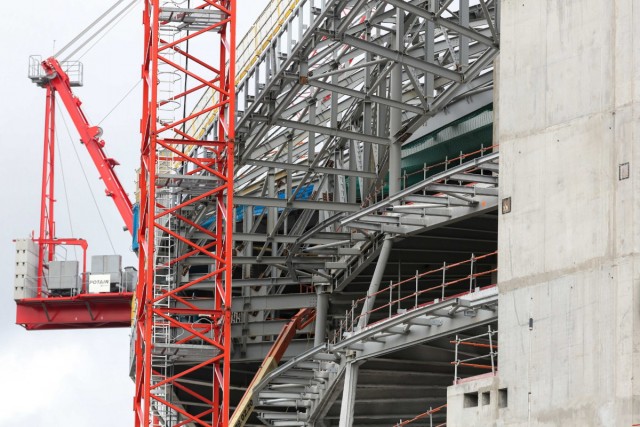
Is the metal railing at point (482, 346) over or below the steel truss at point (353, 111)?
below

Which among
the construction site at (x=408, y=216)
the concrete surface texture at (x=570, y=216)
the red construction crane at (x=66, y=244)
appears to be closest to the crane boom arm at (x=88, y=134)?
the red construction crane at (x=66, y=244)

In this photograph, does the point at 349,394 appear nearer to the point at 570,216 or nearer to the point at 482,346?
the point at 482,346

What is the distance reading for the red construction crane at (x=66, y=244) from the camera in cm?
8338

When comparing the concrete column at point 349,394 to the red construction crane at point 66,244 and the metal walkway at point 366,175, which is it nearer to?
the metal walkway at point 366,175

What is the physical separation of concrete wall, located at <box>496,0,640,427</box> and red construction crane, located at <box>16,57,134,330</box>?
47441mm

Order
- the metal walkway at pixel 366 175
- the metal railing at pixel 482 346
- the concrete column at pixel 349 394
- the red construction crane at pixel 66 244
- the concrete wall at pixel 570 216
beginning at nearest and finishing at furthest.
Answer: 1. the concrete wall at pixel 570 216
2. the metal railing at pixel 482 346
3. the metal walkway at pixel 366 175
4. the concrete column at pixel 349 394
5. the red construction crane at pixel 66 244

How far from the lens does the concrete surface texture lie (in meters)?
34.0

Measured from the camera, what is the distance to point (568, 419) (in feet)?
114

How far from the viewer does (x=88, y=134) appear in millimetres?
93938

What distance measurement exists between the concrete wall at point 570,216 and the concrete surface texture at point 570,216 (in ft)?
0.11

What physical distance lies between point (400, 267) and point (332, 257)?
456 cm

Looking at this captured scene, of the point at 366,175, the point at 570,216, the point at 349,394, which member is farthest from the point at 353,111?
the point at 570,216

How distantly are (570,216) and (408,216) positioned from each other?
14.9 meters

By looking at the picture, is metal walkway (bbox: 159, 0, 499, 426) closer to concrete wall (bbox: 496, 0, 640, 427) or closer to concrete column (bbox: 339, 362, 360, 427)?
concrete column (bbox: 339, 362, 360, 427)
